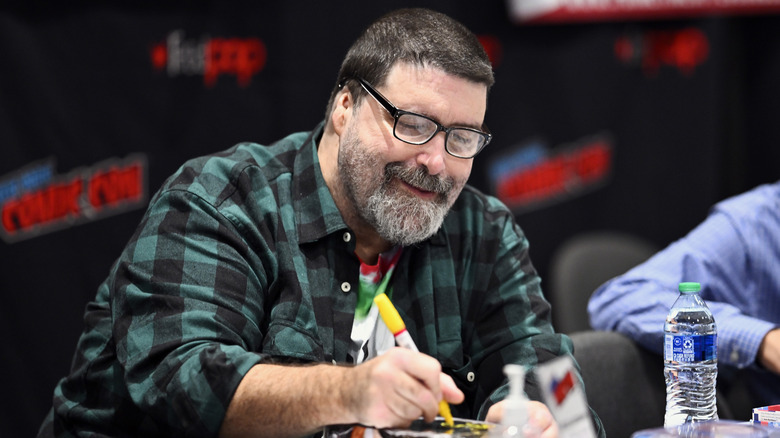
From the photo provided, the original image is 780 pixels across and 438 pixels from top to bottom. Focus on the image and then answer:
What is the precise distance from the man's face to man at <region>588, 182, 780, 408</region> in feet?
2.30

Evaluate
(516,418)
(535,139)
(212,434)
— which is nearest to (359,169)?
(212,434)

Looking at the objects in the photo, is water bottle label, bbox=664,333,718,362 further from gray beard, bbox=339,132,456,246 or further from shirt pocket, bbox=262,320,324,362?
shirt pocket, bbox=262,320,324,362

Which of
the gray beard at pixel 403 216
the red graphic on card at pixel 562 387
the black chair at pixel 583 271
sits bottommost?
the black chair at pixel 583 271

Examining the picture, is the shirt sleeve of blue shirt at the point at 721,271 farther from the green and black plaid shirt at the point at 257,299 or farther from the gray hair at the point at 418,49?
the gray hair at the point at 418,49

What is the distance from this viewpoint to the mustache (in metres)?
1.73

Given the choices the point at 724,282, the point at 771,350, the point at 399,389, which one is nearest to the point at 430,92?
the point at 399,389

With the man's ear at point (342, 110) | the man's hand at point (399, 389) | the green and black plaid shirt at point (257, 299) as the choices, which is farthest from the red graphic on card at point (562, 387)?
the man's ear at point (342, 110)

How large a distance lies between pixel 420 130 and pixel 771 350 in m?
1.03

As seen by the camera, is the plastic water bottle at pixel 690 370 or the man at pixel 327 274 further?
the plastic water bottle at pixel 690 370

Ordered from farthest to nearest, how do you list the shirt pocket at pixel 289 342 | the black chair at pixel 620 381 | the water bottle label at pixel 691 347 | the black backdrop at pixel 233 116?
the black backdrop at pixel 233 116 → the black chair at pixel 620 381 → the water bottle label at pixel 691 347 → the shirt pocket at pixel 289 342

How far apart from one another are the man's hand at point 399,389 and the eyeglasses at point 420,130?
570 mm

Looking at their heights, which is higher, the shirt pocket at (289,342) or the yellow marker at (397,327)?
the yellow marker at (397,327)

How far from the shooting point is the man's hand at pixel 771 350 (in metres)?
2.06

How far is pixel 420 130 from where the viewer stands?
1708mm
